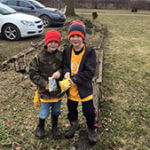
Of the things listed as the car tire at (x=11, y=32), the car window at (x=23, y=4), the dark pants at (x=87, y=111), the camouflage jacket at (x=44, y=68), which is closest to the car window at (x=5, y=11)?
the car tire at (x=11, y=32)

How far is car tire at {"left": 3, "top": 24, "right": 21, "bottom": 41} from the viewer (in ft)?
26.2

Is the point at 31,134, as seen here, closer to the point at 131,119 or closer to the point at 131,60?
the point at 131,119

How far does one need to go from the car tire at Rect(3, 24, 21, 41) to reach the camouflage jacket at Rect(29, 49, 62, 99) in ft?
20.4

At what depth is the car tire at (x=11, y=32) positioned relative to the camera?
7.99 m

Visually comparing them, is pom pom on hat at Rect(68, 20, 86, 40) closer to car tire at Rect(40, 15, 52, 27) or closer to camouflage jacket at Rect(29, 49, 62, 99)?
camouflage jacket at Rect(29, 49, 62, 99)

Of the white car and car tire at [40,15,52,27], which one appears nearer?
the white car

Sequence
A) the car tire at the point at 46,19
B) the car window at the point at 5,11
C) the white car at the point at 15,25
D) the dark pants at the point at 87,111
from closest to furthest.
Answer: the dark pants at the point at 87,111 → the white car at the point at 15,25 → the car window at the point at 5,11 → the car tire at the point at 46,19

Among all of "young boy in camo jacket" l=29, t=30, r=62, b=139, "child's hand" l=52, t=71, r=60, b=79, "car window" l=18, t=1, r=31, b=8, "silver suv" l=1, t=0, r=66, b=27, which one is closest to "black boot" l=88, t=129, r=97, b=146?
"young boy in camo jacket" l=29, t=30, r=62, b=139

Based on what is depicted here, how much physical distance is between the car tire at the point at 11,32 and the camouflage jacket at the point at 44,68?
6224 mm

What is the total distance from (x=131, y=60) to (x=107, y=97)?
10.6 ft

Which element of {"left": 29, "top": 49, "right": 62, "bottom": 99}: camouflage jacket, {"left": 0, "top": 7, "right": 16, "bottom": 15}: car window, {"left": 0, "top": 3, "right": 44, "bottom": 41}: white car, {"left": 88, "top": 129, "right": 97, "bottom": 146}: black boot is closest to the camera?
{"left": 29, "top": 49, "right": 62, "bottom": 99}: camouflage jacket

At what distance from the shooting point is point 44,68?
99.2 inches

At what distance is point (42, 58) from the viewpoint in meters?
2.45

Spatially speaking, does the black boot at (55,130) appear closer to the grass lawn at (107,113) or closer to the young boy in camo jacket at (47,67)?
the grass lawn at (107,113)
